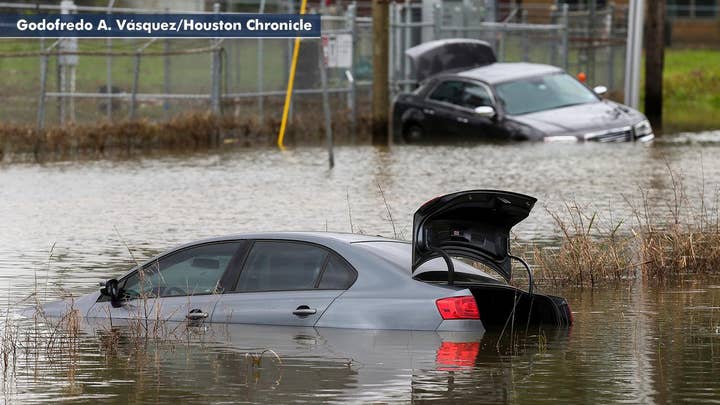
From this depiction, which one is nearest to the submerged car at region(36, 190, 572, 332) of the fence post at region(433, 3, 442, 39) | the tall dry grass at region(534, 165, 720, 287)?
the tall dry grass at region(534, 165, 720, 287)

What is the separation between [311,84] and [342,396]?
2949cm

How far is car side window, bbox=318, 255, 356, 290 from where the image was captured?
41.5 ft

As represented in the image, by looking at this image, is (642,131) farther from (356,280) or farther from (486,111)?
(356,280)

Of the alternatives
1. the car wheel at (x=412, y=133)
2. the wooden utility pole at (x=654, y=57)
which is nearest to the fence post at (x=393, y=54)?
the car wheel at (x=412, y=133)

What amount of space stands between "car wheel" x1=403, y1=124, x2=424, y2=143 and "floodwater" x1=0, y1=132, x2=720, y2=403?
12.1 feet

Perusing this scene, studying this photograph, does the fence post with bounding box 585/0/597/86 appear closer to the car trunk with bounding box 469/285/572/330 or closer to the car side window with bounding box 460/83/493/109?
the car side window with bounding box 460/83/493/109

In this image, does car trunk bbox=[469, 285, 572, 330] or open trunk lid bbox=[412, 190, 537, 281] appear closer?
open trunk lid bbox=[412, 190, 537, 281]

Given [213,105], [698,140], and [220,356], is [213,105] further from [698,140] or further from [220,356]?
[220,356]

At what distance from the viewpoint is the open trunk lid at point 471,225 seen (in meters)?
12.6

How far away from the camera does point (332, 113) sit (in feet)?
126

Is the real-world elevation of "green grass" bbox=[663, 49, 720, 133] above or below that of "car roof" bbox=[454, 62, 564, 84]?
below

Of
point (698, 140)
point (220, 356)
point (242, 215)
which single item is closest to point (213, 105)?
point (698, 140)

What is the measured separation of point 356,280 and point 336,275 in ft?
0.69

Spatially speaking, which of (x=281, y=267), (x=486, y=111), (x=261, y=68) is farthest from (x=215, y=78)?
(x=281, y=267)
